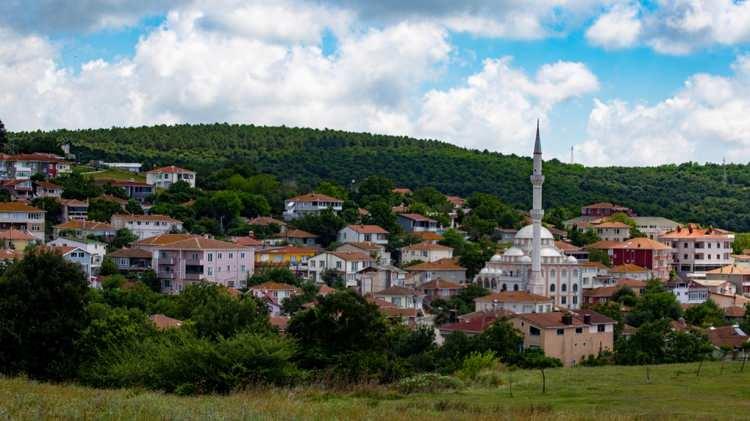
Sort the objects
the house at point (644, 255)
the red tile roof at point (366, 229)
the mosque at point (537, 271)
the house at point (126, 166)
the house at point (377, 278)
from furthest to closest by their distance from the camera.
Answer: the house at point (126, 166) < the house at point (644, 255) < the red tile roof at point (366, 229) < the mosque at point (537, 271) < the house at point (377, 278)

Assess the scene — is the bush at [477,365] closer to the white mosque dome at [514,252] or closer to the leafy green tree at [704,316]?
the leafy green tree at [704,316]

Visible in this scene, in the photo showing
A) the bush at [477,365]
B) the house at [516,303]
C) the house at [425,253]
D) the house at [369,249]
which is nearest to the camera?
the bush at [477,365]

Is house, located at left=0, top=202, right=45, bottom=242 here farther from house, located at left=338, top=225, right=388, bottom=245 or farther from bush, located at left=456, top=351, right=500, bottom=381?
bush, located at left=456, top=351, right=500, bottom=381

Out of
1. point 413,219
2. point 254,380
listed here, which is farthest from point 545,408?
point 413,219

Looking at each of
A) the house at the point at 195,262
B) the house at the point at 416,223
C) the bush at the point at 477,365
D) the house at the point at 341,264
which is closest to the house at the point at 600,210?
the house at the point at 416,223

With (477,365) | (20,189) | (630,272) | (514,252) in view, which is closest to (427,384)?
(477,365)

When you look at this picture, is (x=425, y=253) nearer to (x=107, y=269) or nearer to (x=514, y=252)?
(x=514, y=252)

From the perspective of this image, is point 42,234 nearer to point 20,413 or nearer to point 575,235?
point 575,235
